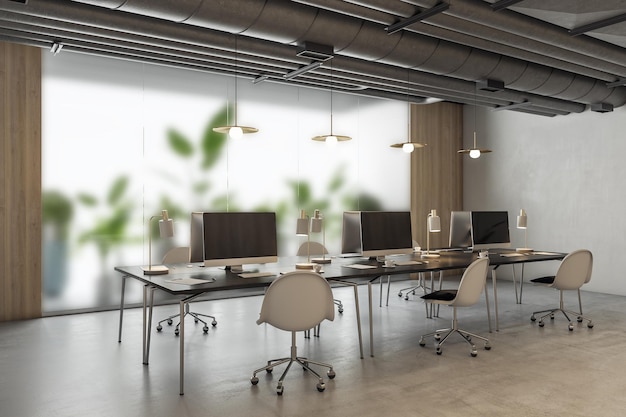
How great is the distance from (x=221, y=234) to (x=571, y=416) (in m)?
3.01

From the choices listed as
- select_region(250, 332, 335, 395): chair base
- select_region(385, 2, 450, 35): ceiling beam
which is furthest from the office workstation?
select_region(385, 2, 450, 35): ceiling beam

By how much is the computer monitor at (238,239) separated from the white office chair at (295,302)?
908 mm

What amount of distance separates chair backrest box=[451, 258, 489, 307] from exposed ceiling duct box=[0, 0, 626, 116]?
7.23 feet

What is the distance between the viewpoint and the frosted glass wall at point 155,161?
6641 mm

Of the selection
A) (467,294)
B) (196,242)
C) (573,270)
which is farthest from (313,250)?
(573,270)

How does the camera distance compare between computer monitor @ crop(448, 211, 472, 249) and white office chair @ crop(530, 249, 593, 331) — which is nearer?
white office chair @ crop(530, 249, 593, 331)

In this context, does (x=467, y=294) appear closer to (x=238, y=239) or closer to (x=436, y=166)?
(x=238, y=239)

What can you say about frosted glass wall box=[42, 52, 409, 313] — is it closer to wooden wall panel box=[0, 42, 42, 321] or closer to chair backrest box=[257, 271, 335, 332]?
wooden wall panel box=[0, 42, 42, 321]

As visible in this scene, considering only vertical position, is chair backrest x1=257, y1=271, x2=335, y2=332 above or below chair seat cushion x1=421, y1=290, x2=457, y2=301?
above

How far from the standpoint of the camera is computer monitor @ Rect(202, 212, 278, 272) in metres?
4.52

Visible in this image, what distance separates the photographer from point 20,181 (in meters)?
6.34

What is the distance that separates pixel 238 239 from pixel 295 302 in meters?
1.09

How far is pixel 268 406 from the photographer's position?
11.6 feet

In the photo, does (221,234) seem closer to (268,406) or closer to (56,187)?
(268,406)
